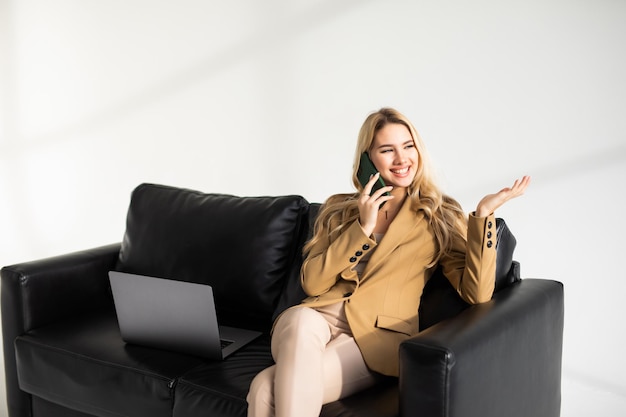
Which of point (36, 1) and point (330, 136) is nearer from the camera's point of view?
point (330, 136)

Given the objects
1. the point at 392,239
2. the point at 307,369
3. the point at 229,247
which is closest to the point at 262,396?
the point at 307,369

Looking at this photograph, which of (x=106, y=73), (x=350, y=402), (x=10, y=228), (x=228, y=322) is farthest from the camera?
(x=10, y=228)

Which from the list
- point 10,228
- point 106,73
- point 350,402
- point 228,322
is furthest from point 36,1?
point 350,402

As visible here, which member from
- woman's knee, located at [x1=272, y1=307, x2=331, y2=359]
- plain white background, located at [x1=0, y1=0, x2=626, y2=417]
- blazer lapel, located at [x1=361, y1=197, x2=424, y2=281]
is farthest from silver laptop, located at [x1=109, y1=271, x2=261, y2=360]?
plain white background, located at [x1=0, y1=0, x2=626, y2=417]

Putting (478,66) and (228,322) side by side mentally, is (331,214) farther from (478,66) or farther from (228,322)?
(478,66)

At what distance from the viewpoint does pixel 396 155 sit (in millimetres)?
2236

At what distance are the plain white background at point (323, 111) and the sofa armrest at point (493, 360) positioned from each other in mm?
963

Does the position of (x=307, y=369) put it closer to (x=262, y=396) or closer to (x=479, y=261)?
(x=262, y=396)

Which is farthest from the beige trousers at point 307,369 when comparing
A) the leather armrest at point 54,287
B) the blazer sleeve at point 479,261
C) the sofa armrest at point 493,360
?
the leather armrest at point 54,287

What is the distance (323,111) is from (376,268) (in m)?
1.76

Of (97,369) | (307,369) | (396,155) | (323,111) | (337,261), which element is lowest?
(97,369)

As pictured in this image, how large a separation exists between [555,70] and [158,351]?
2006 mm

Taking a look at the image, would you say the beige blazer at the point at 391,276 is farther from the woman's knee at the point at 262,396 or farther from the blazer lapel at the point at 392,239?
the woman's knee at the point at 262,396

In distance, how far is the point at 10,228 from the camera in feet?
18.4
